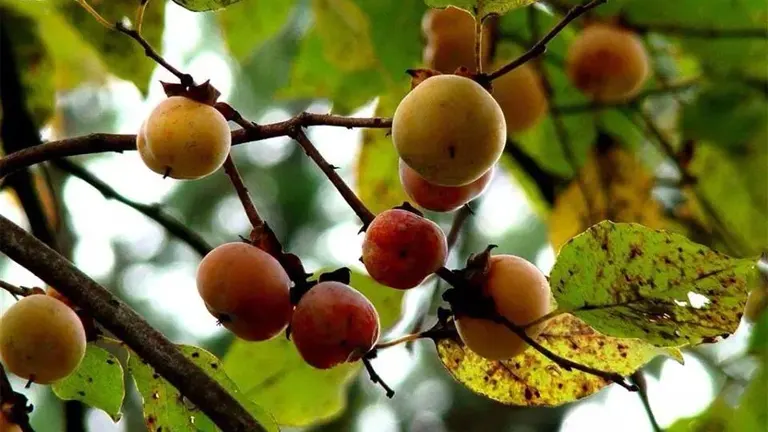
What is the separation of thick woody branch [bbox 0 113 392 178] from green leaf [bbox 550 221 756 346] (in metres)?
0.16

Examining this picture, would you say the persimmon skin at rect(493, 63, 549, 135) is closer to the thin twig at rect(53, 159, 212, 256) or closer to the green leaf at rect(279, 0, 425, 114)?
the green leaf at rect(279, 0, 425, 114)

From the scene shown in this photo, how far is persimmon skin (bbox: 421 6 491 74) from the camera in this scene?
102cm

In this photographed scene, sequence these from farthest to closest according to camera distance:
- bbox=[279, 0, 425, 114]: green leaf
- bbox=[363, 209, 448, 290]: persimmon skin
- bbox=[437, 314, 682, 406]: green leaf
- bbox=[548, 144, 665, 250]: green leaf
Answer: bbox=[548, 144, 665, 250]: green leaf → bbox=[279, 0, 425, 114]: green leaf → bbox=[437, 314, 682, 406]: green leaf → bbox=[363, 209, 448, 290]: persimmon skin

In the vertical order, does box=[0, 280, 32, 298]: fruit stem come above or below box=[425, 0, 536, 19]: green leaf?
above

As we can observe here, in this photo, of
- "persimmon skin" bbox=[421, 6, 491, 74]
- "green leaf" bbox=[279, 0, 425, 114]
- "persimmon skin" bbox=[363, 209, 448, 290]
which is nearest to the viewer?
"persimmon skin" bbox=[363, 209, 448, 290]

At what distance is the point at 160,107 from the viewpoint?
25.4 inches

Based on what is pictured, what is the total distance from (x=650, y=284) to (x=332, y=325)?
0.21 meters

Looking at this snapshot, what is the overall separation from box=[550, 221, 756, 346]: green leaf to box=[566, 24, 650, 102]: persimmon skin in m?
0.61

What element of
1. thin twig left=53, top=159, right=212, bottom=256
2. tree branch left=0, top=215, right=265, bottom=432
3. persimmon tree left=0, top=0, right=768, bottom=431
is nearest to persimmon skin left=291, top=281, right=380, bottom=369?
persimmon tree left=0, top=0, right=768, bottom=431

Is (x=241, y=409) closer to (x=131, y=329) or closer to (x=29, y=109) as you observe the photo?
(x=131, y=329)

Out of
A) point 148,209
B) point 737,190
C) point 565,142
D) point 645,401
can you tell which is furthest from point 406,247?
point 737,190

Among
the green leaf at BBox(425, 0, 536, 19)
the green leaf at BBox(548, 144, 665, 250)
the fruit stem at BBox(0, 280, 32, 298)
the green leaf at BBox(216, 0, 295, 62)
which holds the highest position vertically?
the green leaf at BBox(216, 0, 295, 62)

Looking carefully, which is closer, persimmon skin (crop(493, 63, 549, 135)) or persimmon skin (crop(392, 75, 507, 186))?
persimmon skin (crop(392, 75, 507, 186))

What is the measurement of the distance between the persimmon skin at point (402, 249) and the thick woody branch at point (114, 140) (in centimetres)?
6
